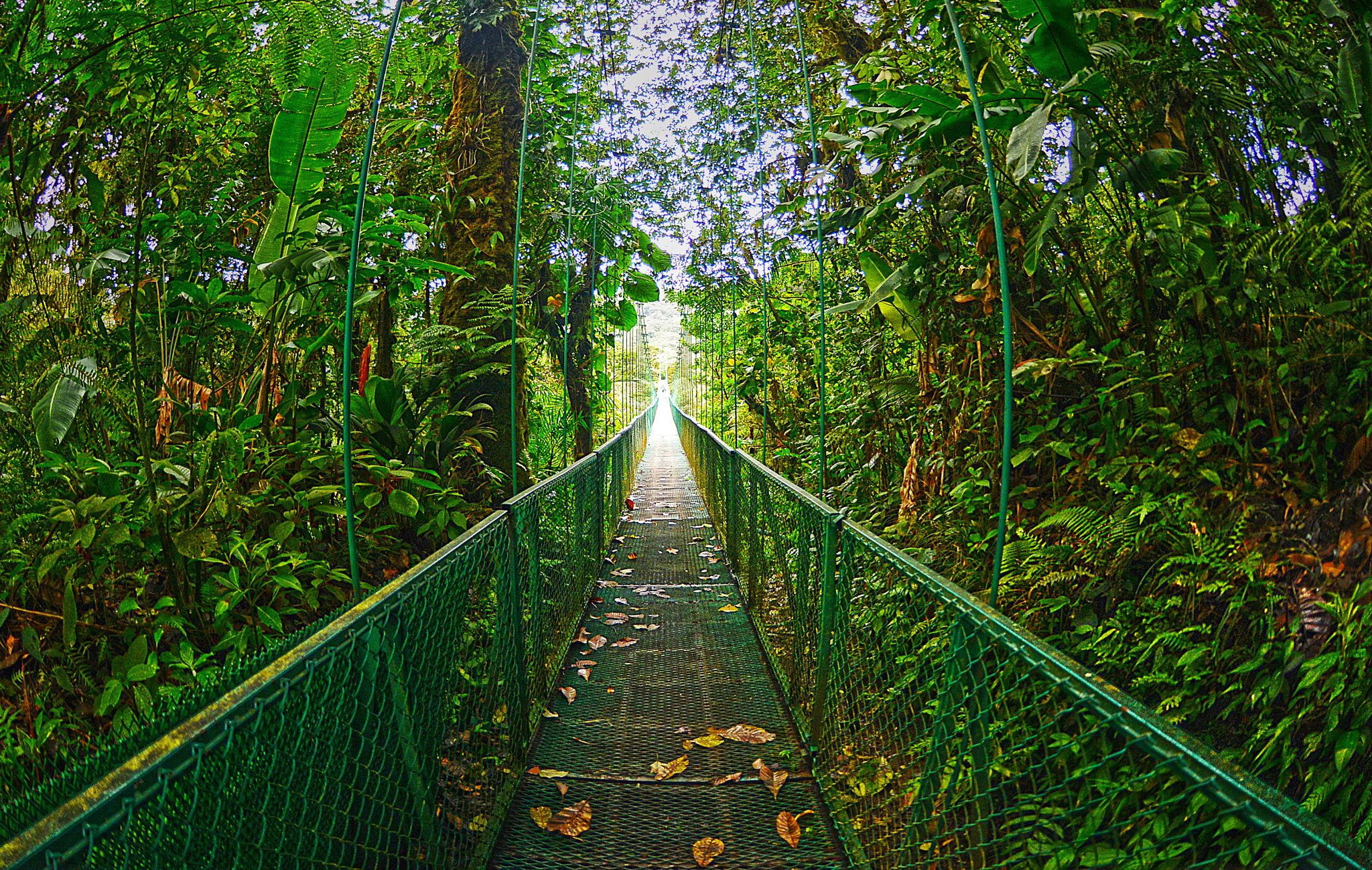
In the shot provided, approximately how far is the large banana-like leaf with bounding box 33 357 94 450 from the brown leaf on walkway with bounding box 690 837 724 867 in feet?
8.04

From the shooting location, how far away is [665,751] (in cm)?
283

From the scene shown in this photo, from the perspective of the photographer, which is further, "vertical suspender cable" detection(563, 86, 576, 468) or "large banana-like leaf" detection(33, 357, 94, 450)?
"vertical suspender cable" detection(563, 86, 576, 468)

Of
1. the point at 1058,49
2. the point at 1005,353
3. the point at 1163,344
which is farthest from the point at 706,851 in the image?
the point at 1058,49

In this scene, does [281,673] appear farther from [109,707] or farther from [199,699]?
[109,707]

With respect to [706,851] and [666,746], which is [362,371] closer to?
[666,746]

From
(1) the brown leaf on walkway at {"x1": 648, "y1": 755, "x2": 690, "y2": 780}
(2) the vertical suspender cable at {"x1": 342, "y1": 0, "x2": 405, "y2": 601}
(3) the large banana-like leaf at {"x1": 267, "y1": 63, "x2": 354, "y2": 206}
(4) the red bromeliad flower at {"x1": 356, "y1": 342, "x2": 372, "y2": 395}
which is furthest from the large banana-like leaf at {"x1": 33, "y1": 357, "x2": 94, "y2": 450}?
(1) the brown leaf on walkway at {"x1": 648, "y1": 755, "x2": 690, "y2": 780}

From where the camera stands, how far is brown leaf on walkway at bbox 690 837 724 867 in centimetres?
217

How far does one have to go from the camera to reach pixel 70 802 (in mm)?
804

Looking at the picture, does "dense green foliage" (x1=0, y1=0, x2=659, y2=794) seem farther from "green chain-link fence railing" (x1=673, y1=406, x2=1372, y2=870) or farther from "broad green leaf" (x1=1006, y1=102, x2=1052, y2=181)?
"broad green leaf" (x1=1006, y1=102, x2=1052, y2=181)

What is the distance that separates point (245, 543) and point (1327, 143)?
388 centimetres

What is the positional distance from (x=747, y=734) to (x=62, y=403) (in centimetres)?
276

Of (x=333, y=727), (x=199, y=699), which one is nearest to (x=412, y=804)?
(x=333, y=727)

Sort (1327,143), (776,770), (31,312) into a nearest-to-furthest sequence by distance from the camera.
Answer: (1327,143) → (776,770) → (31,312)

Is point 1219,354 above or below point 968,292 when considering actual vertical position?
below
